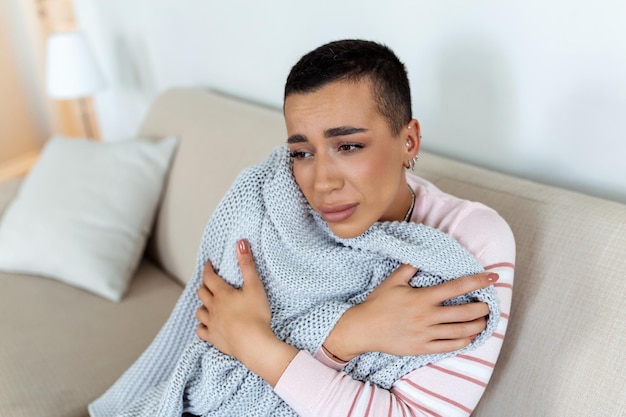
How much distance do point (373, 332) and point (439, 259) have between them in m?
0.15

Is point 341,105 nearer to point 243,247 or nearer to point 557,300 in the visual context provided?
point 243,247

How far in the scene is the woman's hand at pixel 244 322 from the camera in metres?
0.90

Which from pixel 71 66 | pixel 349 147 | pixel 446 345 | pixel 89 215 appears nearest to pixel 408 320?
pixel 446 345

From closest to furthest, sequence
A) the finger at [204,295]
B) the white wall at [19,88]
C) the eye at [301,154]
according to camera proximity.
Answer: the eye at [301,154] < the finger at [204,295] < the white wall at [19,88]

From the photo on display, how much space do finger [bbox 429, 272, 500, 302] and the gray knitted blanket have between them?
1cm

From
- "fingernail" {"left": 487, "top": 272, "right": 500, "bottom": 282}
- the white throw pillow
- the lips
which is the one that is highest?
the lips

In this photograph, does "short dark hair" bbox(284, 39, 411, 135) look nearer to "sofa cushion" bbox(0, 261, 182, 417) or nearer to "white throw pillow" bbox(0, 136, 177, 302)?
"sofa cushion" bbox(0, 261, 182, 417)

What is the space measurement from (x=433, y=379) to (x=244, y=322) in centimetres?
31

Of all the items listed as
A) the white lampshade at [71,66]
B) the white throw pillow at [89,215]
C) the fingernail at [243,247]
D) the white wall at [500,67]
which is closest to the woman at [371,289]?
the fingernail at [243,247]

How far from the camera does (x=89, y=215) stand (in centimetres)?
173

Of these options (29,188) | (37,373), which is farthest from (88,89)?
(37,373)

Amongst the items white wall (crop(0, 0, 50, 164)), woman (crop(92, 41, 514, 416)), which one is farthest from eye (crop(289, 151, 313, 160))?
white wall (crop(0, 0, 50, 164))

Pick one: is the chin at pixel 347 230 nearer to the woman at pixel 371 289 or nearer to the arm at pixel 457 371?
the woman at pixel 371 289

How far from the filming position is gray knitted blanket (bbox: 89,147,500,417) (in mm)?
866
